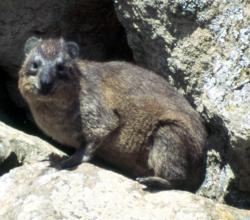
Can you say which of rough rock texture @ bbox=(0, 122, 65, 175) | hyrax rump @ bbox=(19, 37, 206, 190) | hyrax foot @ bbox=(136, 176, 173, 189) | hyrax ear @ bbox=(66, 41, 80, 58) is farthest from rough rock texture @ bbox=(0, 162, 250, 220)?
hyrax ear @ bbox=(66, 41, 80, 58)

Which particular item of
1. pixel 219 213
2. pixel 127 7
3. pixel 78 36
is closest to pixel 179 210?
pixel 219 213

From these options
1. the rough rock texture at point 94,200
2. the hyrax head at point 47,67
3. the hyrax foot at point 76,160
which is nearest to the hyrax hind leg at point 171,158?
the rough rock texture at point 94,200

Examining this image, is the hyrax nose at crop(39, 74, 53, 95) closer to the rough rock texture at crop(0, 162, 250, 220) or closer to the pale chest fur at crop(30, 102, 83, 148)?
the pale chest fur at crop(30, 102, 83, 148)

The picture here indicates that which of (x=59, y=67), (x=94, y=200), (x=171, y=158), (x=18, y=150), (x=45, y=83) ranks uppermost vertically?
(x=59, y=67)

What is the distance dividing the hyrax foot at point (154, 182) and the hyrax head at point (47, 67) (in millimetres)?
1305

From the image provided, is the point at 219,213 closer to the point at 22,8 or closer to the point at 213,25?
the point at 213,25

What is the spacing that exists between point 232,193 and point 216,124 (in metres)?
0.72

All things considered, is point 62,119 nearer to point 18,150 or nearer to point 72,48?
point 18,150

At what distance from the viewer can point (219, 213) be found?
285 inches

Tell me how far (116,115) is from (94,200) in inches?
58.0

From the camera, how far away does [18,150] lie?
28.6 feet

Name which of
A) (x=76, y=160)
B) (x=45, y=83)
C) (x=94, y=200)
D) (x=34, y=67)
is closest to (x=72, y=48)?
(x=34, y=67)

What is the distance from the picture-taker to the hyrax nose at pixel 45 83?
798 cm

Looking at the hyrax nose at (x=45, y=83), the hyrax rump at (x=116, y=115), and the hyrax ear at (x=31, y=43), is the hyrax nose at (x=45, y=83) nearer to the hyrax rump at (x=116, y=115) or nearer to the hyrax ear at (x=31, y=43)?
the hyrax rump at (x=116, y=115)
